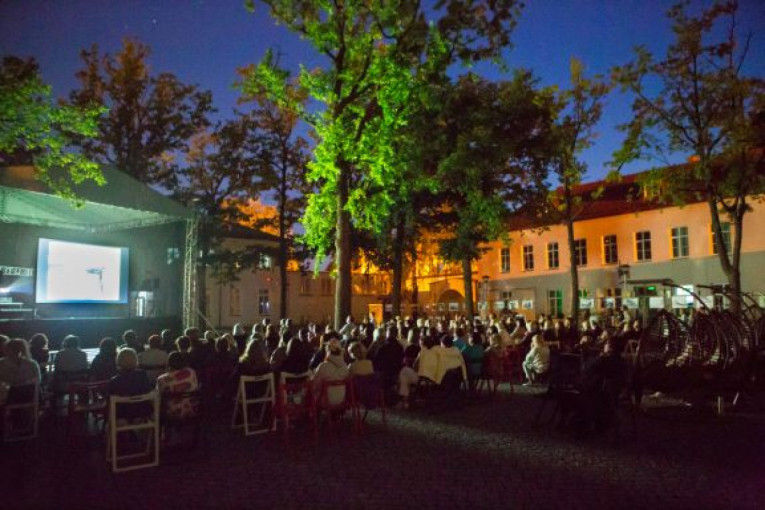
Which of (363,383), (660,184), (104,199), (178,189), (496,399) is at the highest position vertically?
(178,189)

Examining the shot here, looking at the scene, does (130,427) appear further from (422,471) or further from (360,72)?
(360,72)

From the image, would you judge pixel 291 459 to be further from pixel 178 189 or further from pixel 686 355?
pixel 178 189

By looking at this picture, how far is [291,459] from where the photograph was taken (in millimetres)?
6863

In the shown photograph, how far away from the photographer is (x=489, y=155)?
2364 centimetres

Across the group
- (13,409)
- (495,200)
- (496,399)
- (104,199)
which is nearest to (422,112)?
(495,200)

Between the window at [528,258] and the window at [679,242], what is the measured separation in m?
8.57

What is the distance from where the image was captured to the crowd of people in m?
7.88

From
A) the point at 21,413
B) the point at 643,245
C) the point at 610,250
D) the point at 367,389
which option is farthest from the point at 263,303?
the point at 367,389

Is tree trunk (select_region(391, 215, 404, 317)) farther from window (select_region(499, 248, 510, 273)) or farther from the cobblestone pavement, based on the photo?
the cobblestone pavement

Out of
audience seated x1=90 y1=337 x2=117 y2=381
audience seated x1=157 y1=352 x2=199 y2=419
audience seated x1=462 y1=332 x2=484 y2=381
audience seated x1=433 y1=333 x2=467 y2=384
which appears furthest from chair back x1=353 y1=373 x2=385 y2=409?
audience seated x1=90 y1=337 x2=117 y2=381

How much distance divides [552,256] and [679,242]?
741cm

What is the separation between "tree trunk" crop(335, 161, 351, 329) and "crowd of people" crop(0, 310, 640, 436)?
2.26 metres

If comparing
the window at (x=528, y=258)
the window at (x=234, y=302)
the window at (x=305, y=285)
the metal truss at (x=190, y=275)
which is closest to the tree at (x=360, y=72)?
the metal truss at (x=190, y=275)

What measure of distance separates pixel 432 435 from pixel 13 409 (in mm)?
5709
